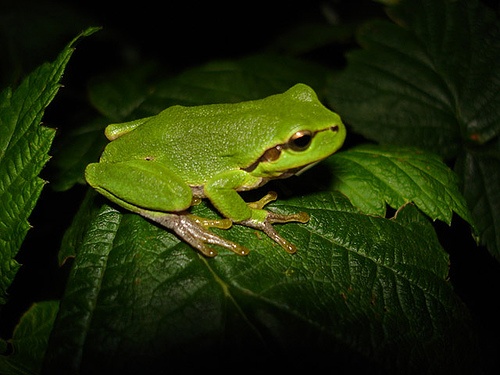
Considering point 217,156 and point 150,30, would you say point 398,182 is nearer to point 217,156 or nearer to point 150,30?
point 217,156

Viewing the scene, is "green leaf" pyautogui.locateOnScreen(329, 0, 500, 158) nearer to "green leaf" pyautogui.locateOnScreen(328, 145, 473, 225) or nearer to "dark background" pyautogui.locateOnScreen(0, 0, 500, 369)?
"green leaf" pyautogui.locateOnScreen(328, 145, 473, 225)

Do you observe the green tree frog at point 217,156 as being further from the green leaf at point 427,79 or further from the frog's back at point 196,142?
the green leaf at point 427,79

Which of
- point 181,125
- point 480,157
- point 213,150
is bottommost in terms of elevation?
point 480,157

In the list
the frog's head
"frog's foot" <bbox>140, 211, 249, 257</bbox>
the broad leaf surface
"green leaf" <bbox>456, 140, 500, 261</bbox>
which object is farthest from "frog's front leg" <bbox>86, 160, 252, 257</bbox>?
"green leaf" <bbox>456, 140, 500, 261</bbox>

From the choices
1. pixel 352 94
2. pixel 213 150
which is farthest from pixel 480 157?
pixel 213 150

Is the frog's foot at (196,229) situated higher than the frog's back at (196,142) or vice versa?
the frog's back at (196,142)

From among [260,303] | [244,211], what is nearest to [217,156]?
[244,211]

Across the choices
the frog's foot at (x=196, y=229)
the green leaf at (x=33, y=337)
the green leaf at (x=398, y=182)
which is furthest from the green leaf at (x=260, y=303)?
the green leaf at (x=33, y=337)

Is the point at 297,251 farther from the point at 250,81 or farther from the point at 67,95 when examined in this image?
the point at 67,95
